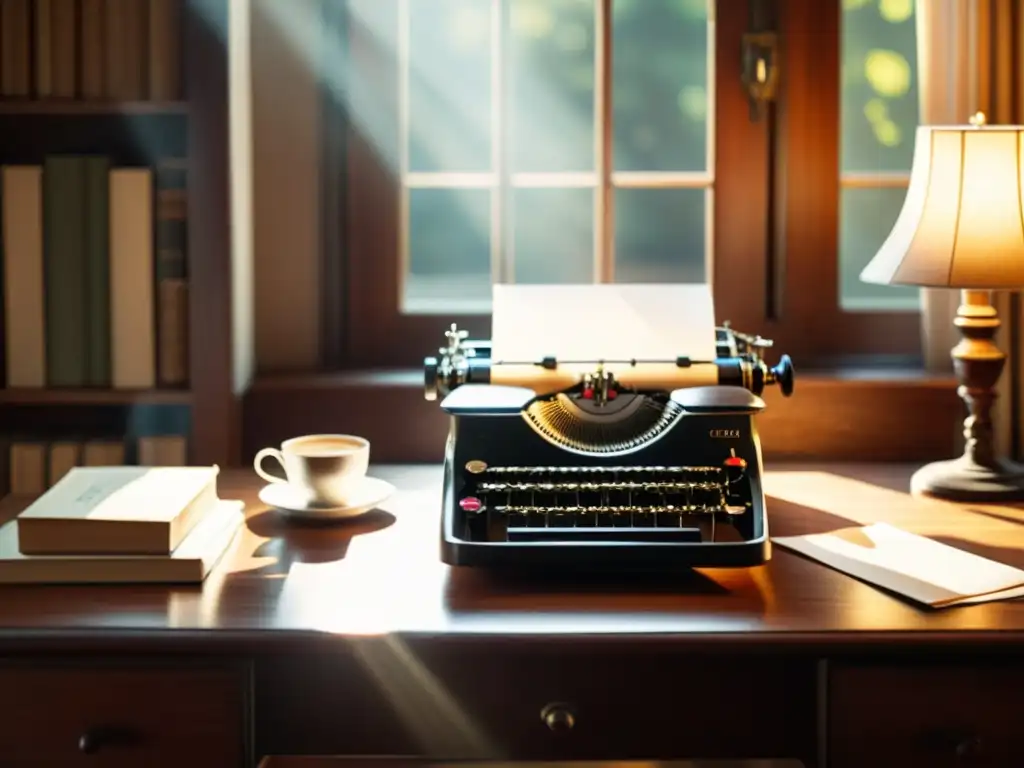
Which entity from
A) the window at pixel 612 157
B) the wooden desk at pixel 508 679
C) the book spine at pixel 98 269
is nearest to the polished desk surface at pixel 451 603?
the wooden desk at pixel 508 679

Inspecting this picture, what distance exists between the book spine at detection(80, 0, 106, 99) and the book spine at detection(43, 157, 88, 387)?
110mm

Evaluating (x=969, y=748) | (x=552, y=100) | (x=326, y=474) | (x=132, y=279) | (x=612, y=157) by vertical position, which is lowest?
(x=969, y=748)

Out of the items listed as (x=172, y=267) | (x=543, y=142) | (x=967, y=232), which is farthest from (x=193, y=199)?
(x=967, y=232)

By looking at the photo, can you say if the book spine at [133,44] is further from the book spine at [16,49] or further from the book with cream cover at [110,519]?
the book with cream cover at [110,519]

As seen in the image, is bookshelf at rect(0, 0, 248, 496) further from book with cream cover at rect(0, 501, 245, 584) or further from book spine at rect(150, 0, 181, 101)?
book with cream cover at rect(0, 501, 245, 584)

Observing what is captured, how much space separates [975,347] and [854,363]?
1.38 feet

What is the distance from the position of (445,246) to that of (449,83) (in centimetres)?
28

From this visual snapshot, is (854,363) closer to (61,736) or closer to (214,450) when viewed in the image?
(214,450)

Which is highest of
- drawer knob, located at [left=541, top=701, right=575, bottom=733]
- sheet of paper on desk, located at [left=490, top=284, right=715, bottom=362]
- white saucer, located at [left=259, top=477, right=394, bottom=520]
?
sheet of paper on desk, located at [left=490, top=284, right=715, bottom=362]

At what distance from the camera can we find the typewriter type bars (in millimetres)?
1475

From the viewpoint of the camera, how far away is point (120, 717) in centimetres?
128

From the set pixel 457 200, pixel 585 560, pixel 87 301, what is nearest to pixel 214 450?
pixel 87 301

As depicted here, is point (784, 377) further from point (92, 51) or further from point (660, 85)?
point (92, 51)

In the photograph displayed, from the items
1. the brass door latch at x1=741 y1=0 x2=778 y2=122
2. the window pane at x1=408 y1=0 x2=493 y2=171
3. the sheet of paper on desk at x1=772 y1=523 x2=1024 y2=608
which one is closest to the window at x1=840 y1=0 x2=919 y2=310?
the brass door latch at x1=741 y1=0 x2=778 y2=122
